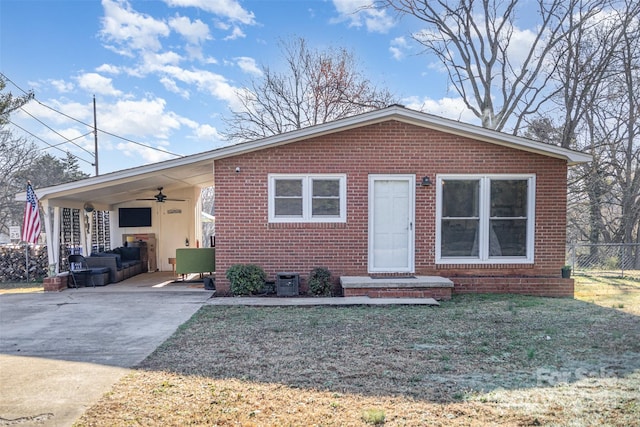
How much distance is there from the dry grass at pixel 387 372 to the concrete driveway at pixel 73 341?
293mm

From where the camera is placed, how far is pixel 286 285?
8.41m

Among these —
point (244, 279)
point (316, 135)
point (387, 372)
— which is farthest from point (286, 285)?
point (387, 372)

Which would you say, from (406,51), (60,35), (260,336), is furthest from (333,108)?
(260,336)

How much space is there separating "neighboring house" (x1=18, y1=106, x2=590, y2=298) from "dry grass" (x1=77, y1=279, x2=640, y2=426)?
2.03 m

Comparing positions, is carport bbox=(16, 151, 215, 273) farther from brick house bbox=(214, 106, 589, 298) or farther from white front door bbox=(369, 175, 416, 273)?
white front door bbox=(369, 175, 416, 273)

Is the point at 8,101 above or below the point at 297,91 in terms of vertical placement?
below

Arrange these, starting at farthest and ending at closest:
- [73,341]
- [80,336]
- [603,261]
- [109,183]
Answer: [603,261] → [109,183] → [80,336] → [73,341]

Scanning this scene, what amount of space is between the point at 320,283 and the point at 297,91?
730 inches

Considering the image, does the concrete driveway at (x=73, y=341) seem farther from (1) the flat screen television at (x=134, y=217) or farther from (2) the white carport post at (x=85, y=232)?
(1) the flat screen television at (x=134, y=217)

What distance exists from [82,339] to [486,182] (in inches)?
309

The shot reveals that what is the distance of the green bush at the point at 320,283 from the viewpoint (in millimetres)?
8414

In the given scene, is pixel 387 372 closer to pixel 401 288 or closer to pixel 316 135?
pixel 401 288

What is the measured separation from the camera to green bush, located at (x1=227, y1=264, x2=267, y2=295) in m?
8.41

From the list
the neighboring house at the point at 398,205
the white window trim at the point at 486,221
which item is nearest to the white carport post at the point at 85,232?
the neighboring house at the point at 398,205
